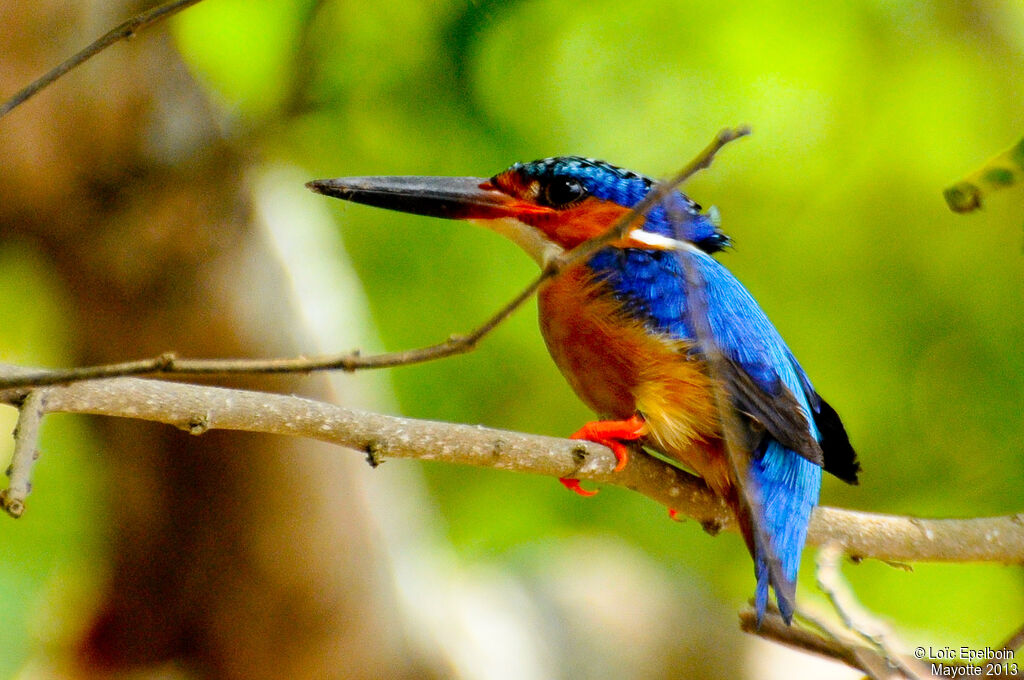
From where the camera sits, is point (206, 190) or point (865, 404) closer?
point (206, 190)

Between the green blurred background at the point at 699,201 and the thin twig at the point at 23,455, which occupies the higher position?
the thin twig at the point at 23,455

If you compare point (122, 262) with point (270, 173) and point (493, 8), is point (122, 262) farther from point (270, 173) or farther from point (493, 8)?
point (493, 8)

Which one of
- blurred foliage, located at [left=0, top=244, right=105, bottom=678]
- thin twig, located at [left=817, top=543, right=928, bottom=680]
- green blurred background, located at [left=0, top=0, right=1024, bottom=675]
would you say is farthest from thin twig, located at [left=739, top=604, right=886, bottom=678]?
blurred foliage, located at [left=0, top=244, right=105, bottom=678]

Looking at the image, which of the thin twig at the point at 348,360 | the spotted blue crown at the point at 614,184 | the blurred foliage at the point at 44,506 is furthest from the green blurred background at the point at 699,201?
the thin twig at the point at 348,360

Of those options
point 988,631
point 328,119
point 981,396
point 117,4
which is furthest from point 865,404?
point 117,4

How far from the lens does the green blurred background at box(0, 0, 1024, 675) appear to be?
2.99 meters

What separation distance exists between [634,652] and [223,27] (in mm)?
2515

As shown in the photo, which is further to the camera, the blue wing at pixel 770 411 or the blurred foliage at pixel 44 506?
the blurred foliage at pixel 44 506

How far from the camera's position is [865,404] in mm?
3373

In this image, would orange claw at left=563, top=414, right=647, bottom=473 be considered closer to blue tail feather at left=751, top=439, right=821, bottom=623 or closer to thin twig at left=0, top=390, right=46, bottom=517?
blue tail feather at left=751, top=439, right=821, bottom=623

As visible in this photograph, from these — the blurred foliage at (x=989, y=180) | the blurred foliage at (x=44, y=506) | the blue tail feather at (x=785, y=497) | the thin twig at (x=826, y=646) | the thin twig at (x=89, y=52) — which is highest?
the thin twig at (x=89, y=52)

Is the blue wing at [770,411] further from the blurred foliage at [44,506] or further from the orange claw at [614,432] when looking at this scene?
the blurred foliage at [44,506]

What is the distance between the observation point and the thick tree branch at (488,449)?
1.06 meters

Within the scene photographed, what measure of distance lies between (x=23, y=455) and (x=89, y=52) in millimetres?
370
